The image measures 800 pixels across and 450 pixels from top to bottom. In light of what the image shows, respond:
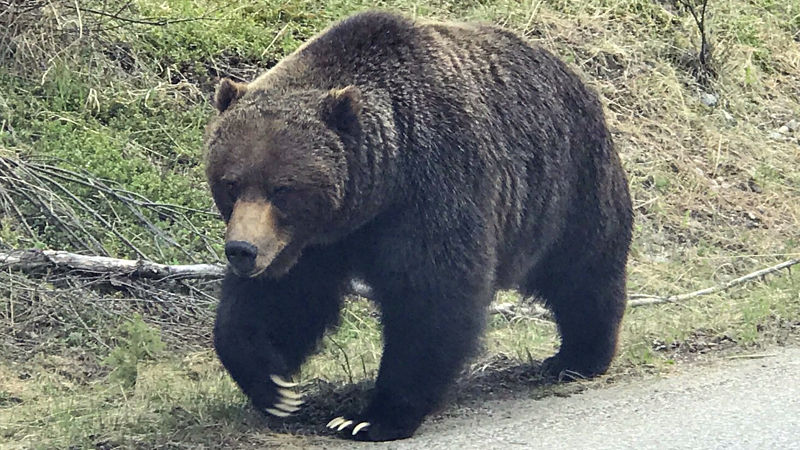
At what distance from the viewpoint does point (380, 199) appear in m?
4.89

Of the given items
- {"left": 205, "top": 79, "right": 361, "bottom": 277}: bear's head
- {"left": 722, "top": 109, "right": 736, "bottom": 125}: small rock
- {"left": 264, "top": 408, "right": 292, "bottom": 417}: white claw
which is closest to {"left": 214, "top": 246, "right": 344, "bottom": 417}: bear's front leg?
{"left": 264, "top": 408, "right": 292, "bottom": 417}: white claw

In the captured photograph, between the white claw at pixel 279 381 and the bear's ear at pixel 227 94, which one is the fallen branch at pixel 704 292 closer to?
the white claw at pixel 279 381

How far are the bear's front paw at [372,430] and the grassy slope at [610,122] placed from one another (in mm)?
230

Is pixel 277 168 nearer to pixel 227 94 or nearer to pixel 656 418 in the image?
pixel 227 94

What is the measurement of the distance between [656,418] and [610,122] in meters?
5.14

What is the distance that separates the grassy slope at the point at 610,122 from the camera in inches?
217


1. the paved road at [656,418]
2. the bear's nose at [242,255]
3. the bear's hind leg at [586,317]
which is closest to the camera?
the bear's nose at [242,255]

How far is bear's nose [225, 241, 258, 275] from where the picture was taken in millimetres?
4488

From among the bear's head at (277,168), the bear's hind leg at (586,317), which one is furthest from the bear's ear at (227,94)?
the bear's hind leg at (586,317)

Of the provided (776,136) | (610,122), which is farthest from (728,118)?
(610,122)

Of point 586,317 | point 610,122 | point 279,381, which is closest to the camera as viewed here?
point 279,381

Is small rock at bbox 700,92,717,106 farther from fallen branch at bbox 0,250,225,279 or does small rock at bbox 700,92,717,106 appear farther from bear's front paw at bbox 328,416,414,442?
bear's front paw at bbox 328,416,414,442

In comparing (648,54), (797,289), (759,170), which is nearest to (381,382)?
(797,289)

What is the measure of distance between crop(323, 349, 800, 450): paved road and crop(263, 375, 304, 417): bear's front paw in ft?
0.91
